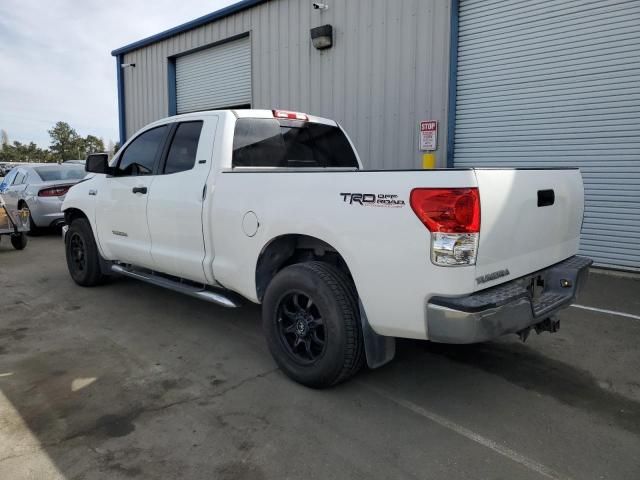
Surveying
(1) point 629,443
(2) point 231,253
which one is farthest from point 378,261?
(1) point 629,443

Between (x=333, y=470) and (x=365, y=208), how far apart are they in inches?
55.4

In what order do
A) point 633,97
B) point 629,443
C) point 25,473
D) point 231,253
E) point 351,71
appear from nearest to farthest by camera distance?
point 25,473 < point 629,443 < point 231,253 < point 633,97 < point 351,71

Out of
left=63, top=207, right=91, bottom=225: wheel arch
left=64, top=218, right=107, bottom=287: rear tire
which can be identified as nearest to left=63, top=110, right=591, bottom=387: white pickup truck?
left=64, top=218, right=107, bottom=287: rear tire

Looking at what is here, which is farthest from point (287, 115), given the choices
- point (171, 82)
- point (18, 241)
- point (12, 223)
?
point (171, 82)

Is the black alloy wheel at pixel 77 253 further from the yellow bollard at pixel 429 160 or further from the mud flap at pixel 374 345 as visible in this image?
the yellow bollard at pixel 429 160

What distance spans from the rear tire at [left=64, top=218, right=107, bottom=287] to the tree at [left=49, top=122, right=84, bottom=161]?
59.3 m

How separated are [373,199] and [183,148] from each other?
2357 millimetres

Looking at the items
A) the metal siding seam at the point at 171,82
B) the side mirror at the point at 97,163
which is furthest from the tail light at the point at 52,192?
the side mirror at the point at 97,163

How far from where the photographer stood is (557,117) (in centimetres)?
733

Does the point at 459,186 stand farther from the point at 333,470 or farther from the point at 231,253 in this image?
the point at 231,253

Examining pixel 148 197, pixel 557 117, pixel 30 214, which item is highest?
pixel 557 117

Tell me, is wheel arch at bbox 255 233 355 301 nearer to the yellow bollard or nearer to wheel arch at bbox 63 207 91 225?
wheel arch at bbox 63 207 91 225

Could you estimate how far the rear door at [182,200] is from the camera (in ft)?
13.5

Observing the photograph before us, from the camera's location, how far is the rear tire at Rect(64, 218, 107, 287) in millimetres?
5801
